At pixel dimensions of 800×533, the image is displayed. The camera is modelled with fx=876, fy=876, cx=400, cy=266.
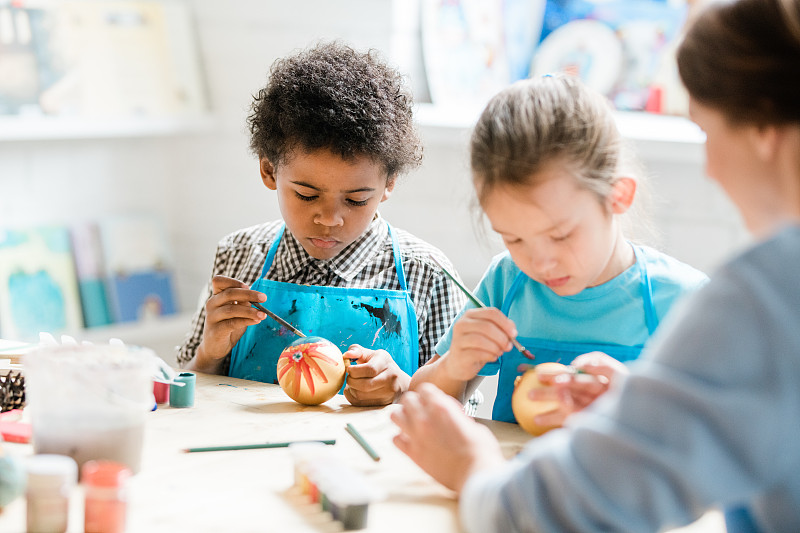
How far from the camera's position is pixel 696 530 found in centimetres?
89

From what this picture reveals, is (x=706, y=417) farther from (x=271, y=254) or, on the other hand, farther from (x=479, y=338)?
(x=271, y=254)

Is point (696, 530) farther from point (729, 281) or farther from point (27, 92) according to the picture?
point (27, 92)

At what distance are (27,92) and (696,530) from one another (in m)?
2.33

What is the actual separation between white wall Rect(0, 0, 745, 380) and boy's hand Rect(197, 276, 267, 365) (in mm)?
791

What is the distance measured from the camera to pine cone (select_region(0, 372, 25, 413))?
1.22 meters

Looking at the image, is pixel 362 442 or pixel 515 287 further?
pixel 515 287

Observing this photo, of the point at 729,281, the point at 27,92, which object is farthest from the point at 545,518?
the point at 27,92

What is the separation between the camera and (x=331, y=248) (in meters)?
1.67

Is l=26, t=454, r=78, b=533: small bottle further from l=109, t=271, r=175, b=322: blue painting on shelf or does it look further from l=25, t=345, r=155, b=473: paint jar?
l=109, t=271, r=175, b=322: blue painting on shelf

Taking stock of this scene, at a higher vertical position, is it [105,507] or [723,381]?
[723,381]

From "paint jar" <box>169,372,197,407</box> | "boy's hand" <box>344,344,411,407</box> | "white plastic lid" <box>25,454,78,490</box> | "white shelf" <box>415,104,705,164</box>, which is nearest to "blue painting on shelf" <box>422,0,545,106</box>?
"white shelf" <box>415,104,705,164</box>

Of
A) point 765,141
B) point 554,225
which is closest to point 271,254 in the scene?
point 554,225

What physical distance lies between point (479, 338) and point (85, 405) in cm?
52

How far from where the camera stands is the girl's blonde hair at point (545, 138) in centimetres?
112
